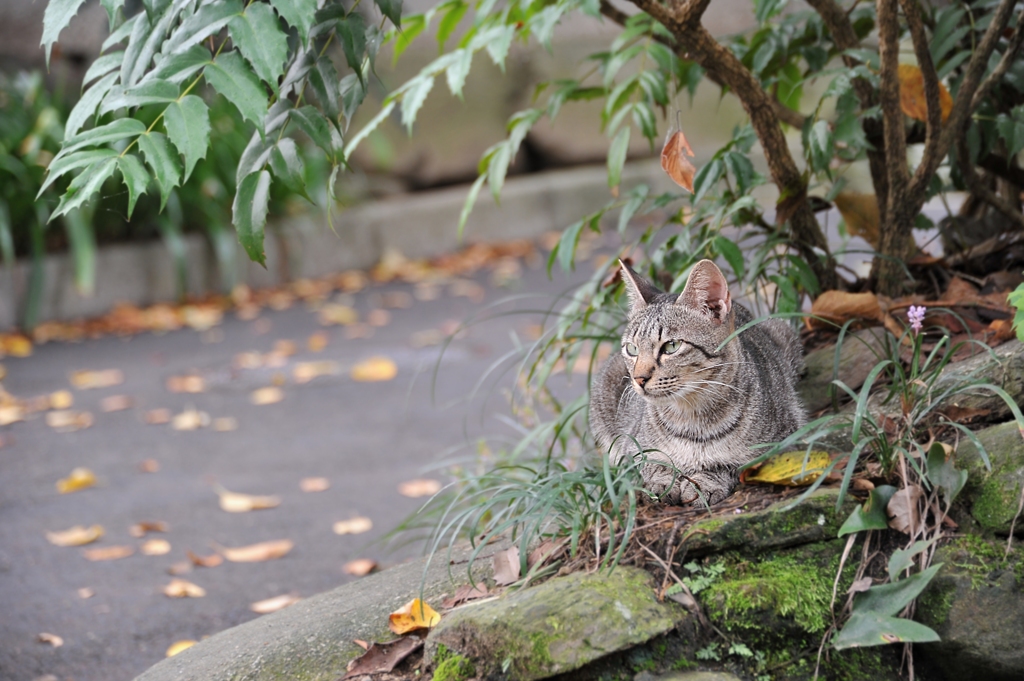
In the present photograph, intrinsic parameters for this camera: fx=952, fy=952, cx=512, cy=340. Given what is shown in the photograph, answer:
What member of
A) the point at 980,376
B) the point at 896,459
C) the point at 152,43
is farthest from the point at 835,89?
the point at 152,43

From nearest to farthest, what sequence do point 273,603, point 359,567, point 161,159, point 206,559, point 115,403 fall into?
point 161,159
point 273,603
point 359,567
point 206,559
point 115,403

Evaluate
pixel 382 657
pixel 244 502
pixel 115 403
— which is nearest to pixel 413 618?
pixel 382 657

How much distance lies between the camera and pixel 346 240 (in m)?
8.92

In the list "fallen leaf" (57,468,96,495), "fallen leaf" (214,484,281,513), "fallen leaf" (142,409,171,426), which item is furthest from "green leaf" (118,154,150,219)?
"fallen leaf" (142,409,171,426)

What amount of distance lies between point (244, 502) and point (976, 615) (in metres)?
3.21

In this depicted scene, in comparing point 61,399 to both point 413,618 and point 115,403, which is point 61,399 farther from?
point 413,618

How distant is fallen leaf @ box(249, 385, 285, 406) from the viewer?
592 cm

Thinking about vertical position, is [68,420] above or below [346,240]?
below

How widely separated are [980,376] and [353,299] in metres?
6.38

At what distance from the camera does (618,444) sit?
108 inches

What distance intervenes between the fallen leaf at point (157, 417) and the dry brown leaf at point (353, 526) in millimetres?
1918

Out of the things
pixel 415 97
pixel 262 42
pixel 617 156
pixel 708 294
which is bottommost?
pixel 708 294

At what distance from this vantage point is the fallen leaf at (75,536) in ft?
13.0

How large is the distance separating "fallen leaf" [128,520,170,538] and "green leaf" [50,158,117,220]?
7.75 ft
